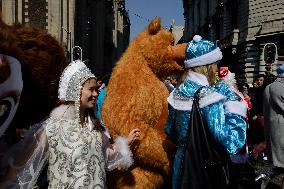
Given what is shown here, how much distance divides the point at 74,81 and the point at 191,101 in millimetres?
912

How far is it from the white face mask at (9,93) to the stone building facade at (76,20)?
372cm

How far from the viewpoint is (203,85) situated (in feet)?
10.6

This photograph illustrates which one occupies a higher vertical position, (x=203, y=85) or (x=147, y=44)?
(x=147, y=44)

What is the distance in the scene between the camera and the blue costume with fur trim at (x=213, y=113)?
297 cm

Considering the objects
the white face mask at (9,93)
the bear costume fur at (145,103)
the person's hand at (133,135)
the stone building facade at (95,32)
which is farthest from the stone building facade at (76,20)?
the white face mask at (9,93)

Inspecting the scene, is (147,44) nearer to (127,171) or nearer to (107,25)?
(127,171)

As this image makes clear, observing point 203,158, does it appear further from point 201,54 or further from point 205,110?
point 201,54

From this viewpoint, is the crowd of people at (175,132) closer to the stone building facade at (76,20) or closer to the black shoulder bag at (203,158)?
the black shoulder bag at (203,158)

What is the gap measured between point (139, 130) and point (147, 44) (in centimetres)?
84

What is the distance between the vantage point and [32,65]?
1.80 m

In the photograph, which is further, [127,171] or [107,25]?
[107,25]

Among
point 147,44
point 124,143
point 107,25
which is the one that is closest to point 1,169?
point 124,143

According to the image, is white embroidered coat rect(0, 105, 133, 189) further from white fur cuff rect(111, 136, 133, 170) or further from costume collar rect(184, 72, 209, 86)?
costume collar rect(184, 72, 209, 86)

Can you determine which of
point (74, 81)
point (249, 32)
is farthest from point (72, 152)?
point (249, 32)
